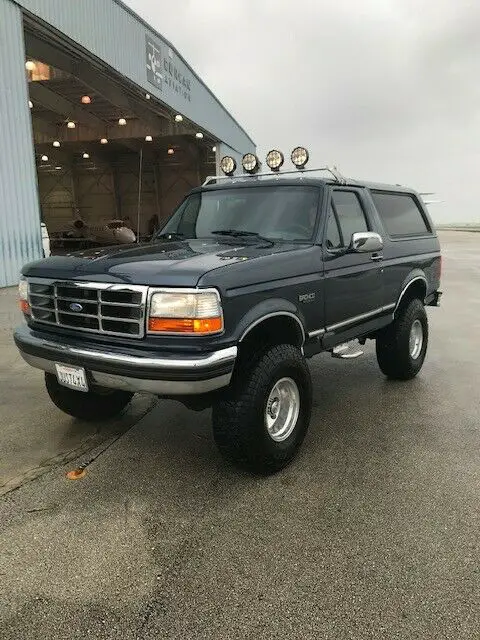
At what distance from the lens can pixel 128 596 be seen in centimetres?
219

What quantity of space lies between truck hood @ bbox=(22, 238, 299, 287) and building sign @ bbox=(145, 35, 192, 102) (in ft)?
41.7

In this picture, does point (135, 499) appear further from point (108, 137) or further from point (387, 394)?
point (108, 137)

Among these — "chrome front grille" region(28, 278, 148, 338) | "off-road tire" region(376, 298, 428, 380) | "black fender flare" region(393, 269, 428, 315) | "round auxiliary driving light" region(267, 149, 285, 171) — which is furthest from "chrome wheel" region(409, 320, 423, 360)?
"chrome front grille" region(28, 278, 148, 338)

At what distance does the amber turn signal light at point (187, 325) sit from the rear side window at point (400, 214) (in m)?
2.74

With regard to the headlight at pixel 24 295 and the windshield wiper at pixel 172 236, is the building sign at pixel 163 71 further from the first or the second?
the headlight at pixel 24 295

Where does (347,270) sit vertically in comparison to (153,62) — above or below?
below

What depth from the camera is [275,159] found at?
4.79 metres

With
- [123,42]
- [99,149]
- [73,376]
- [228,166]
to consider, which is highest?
[123,42]

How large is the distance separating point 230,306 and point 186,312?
0.27m

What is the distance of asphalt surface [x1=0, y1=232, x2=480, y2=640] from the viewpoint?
2064mm

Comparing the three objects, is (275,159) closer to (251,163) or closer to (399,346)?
(251,163)

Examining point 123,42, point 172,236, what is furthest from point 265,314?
point 123,42

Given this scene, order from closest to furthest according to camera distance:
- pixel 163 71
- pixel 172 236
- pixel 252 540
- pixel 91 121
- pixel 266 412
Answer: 1. pixel 252 540
2. pixel 266 412
3. pixel 172 236
4. pixel 163 71
5. pixel 91 121

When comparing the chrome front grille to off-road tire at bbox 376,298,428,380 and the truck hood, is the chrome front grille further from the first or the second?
off-road tire at bbox 376,298,428,380
